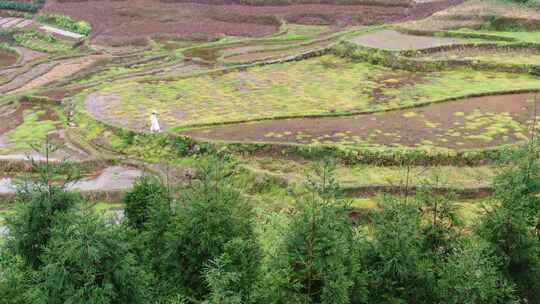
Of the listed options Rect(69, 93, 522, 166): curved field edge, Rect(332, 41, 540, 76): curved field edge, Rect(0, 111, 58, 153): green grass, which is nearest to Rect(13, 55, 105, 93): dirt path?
Rect(0, 111, 58, 153): green grass

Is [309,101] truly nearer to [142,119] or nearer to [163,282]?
[142,119]

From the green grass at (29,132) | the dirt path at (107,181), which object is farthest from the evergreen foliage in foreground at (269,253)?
the green grass at (29,132)

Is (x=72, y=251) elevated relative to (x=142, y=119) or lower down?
elevated

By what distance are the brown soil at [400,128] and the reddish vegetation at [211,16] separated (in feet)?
71.2

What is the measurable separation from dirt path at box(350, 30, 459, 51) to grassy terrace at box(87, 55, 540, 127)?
7.54 ft

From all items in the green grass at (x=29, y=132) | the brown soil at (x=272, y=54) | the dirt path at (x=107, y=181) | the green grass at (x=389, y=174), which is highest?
the brown soil at (x=272, y=54)

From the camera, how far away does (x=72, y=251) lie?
9602 mm

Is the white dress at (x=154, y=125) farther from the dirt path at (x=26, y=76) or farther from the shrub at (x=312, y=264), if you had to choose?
the dirt path at (x=26, y=76)

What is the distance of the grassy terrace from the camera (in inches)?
976

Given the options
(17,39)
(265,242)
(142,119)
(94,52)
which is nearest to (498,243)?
(265,242)

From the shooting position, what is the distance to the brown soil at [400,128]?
68.1ft

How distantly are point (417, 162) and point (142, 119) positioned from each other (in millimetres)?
12051

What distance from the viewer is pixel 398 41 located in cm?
3366

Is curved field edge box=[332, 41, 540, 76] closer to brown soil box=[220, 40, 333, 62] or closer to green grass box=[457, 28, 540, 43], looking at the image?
green grass box=[457, 28, 540, 43]
